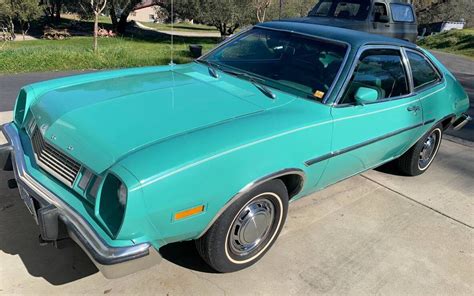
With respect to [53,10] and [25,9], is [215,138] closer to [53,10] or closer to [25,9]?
[25,9]

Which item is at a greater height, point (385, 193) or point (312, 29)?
point (312, 29)

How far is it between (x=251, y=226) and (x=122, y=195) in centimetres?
94

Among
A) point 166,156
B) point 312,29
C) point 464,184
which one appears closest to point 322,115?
point 312,29

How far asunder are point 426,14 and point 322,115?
5310 cm

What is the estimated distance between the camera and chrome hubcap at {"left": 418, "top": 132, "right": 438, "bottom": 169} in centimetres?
463

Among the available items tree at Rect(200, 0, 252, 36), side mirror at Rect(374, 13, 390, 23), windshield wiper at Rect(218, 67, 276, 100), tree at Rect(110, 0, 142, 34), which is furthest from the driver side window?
tree at Rect(110, 0, 142, 34)

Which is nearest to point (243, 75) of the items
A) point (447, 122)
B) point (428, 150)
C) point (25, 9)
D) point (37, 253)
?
point (37, 253)

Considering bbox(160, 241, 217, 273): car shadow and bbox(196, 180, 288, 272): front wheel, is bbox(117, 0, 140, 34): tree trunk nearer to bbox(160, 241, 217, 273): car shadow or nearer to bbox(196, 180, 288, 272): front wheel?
bbox(160, 241, 217, 273): car shadow

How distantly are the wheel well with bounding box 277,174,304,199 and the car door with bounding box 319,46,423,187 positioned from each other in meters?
0.31

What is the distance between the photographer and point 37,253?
292 centimetres

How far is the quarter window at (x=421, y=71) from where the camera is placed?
4.09 meters

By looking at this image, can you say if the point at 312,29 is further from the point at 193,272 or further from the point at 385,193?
the point at 193,272

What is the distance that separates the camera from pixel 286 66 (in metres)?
3.59

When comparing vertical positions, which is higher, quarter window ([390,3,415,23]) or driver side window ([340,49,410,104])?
quarter window ([390,3,415,23])
